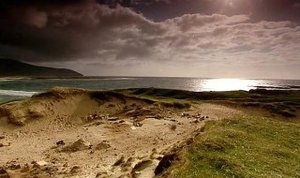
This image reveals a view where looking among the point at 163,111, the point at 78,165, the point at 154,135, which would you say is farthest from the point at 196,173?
the point at 163,111

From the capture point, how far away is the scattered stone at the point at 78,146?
105 ft

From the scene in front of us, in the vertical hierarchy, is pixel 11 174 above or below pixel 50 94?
below

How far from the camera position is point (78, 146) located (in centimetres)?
3231

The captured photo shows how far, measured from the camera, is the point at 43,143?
1416 inches

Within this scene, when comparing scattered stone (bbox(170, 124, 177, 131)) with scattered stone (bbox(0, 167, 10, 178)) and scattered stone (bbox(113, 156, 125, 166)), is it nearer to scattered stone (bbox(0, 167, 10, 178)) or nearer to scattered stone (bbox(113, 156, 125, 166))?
scattered stone (bbox(113, 156, 125, 166))

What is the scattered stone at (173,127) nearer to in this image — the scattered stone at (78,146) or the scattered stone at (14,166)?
the scattered stone at (78,146)

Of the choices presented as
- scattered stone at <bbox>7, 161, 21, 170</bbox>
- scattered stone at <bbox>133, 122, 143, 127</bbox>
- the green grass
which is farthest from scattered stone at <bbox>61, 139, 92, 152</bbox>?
the green grass

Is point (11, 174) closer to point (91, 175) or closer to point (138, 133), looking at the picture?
point (91, 175)

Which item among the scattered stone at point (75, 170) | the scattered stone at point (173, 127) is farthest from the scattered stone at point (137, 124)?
the scattered stone at point (75, 170)

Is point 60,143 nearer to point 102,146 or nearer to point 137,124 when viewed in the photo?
point 102,146

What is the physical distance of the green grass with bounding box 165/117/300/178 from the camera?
62.9 feet

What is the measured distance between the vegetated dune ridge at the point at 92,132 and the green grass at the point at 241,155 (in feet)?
9.10

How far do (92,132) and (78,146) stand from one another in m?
5.21

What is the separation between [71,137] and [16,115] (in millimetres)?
11056
